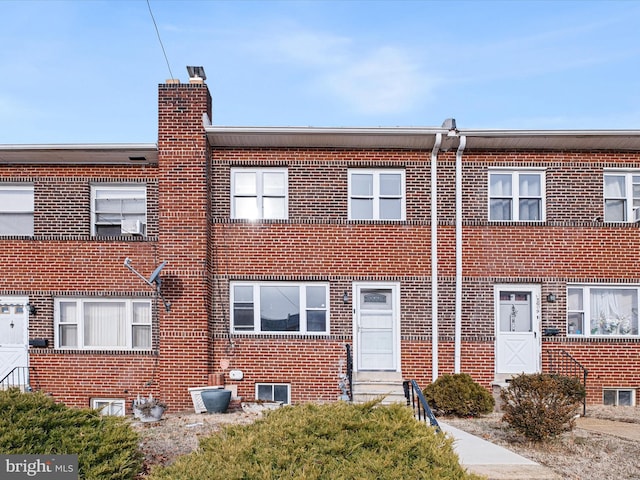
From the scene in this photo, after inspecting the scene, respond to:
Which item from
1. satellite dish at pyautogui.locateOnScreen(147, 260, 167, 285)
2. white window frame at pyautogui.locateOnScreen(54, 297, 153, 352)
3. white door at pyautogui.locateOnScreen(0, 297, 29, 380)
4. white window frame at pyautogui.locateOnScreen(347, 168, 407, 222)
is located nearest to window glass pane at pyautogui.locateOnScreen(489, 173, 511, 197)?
white window frame at pyautogui.locateOnScreen(347, 168, 407, 222)

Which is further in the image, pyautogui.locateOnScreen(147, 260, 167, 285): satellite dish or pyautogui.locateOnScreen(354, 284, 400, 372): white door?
pyautogui.locateOnScreen(354, 284, 400, 372): white door

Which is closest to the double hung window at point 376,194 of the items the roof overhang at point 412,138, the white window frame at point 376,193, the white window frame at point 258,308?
the white window frame at point 376,193

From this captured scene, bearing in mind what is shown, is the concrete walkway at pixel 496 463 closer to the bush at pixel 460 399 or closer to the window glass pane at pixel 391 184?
the bush at pixel 460 399

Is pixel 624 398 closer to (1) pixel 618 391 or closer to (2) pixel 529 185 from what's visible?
(1) pixel 618 391

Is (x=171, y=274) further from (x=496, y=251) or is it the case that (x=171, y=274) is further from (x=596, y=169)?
(x=596, y=169)

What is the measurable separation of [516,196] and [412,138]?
9.19 feet

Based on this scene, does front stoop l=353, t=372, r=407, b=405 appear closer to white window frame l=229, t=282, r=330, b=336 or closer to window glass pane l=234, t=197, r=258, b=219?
white window frame l=229, t=282, r=330, b=336

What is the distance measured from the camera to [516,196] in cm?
1262

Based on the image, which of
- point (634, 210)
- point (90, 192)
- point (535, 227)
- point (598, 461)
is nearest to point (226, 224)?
point (90, 192)

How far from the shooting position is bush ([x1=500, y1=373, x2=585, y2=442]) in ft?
25.5

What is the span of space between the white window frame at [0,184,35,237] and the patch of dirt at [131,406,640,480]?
5.78 metres

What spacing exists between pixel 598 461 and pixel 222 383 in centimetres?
746

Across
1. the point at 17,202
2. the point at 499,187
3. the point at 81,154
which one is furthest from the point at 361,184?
the point at 17,202

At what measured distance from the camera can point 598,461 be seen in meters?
7.42
